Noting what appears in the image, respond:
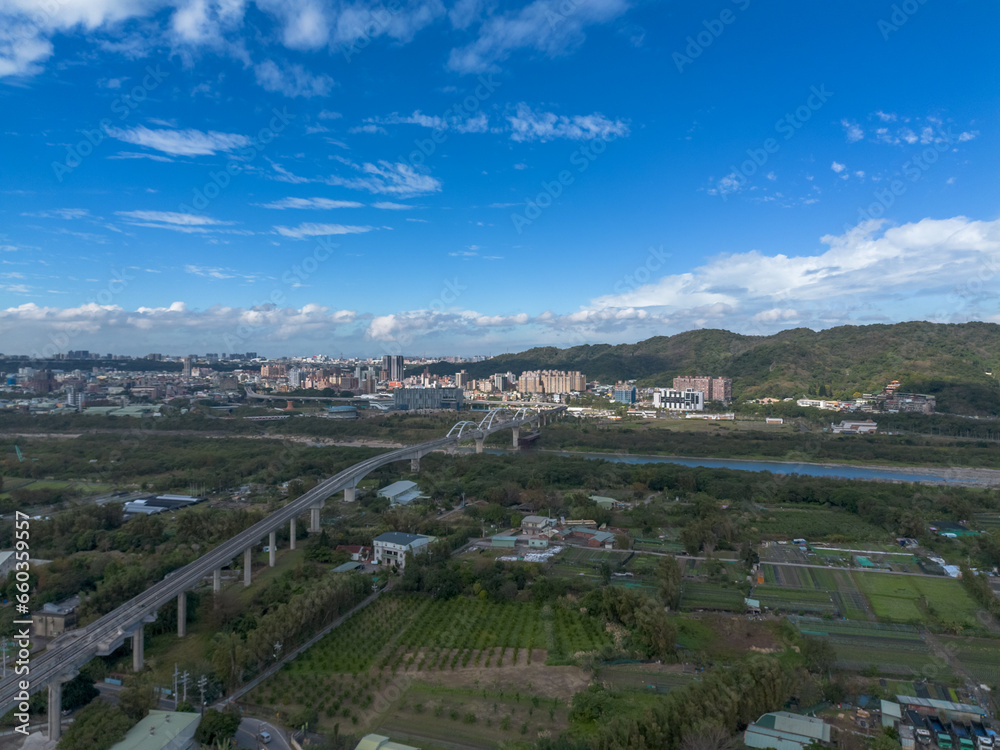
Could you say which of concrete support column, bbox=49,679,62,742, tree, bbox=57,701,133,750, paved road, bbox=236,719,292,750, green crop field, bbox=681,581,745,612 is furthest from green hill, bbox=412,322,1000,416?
concrete support column, bbox=49,679,62,742

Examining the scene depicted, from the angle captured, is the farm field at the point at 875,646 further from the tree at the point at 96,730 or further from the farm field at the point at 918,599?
the tree at the point at 96,730

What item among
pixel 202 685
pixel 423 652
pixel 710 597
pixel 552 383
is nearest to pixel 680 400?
pixel 552 383

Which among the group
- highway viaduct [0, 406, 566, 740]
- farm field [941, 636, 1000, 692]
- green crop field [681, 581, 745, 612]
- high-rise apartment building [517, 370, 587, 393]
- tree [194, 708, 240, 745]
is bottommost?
green crop field [681, 581, 745, 612]

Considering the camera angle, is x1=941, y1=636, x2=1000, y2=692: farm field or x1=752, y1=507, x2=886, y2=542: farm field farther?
x1=752, y1=507, x2=886, y2=542: farm field

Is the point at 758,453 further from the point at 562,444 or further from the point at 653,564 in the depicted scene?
the point at 653,564

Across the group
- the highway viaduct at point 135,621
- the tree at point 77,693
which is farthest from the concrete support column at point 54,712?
the tree at point 77,693

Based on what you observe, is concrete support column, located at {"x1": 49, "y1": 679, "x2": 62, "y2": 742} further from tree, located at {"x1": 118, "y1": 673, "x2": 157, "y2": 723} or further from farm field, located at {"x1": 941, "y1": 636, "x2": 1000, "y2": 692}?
farm field, located at {"x1": 941, "y1": 636, "x2": 1000, "y2": 692}
